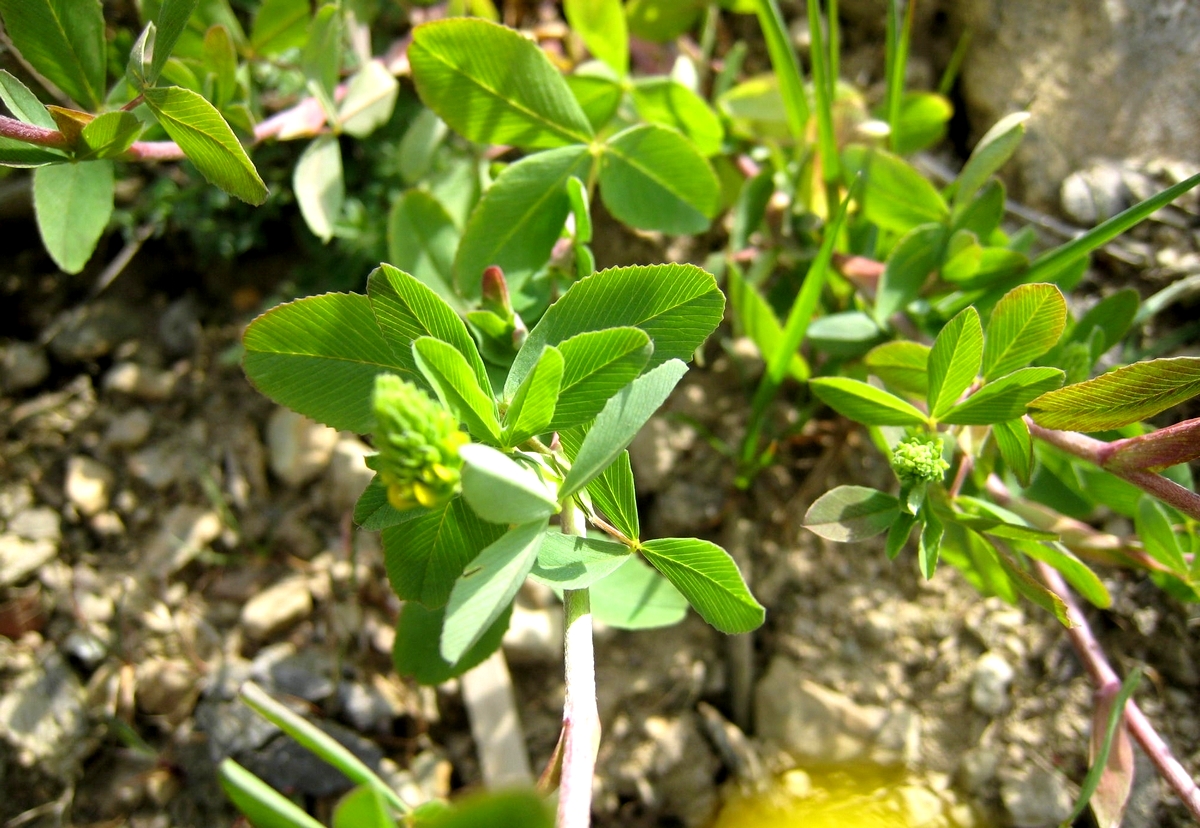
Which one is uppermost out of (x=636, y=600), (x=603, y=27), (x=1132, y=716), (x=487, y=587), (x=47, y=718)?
(x=603, y=27)

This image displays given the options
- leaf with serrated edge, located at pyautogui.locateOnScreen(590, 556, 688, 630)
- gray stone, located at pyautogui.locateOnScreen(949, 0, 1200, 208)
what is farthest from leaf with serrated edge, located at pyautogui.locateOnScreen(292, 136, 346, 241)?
gray stone, located at pyautogui.locateOnScreen(949, 0, 1200, 208)

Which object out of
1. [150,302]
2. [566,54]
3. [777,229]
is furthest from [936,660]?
[150,302]

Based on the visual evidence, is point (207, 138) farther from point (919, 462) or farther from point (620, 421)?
point (919, 462)

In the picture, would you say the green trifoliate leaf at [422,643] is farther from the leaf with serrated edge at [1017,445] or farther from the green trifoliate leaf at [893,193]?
the green trifoliate leaf at [893,193]

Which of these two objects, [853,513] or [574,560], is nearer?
[574,560]

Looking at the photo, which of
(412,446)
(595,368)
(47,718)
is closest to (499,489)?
(412,446)

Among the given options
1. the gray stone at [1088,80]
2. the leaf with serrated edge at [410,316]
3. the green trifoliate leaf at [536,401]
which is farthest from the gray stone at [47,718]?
the gray stone at [1088,80]
